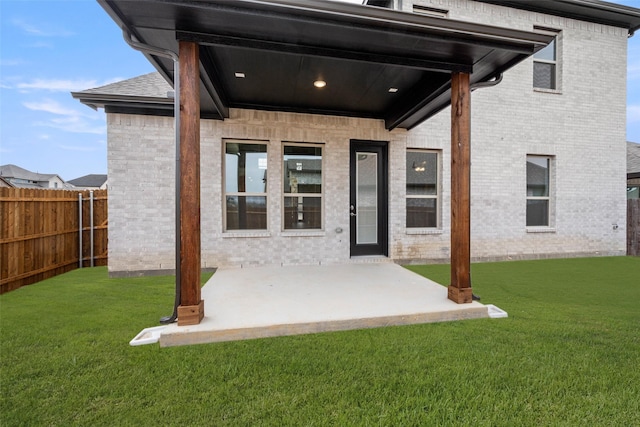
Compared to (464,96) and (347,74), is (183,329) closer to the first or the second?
(347,74)

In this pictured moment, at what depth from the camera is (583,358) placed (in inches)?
92.4

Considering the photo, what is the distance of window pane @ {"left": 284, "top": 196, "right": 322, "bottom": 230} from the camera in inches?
229

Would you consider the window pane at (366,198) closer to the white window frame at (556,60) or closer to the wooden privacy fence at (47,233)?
the white window frame at (556,60)

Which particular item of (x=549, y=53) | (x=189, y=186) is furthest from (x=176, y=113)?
(x=549, y=53)

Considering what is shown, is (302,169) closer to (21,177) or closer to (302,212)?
(302,212)

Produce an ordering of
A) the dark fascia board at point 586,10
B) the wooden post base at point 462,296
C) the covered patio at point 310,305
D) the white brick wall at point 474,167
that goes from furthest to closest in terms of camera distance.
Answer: the dark fascia board at point 586,10 < the white brick wall at point 474,167 < the wooden post base at point 462,296 < the covered patio at point 310,305

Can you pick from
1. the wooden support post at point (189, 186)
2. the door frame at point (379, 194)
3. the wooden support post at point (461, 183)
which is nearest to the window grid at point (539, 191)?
the door frame at point (379, 194)

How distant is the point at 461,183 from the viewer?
11.5 ft

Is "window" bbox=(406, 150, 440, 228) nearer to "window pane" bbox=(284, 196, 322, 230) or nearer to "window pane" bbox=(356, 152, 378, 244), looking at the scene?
"window pane" bbox=(356, 152, 378, 244)

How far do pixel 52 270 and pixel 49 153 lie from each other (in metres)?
50.0

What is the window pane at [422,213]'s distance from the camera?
6.31m

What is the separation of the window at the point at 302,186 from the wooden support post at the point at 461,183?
2880mm

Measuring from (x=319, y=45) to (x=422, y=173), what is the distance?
13.3ft

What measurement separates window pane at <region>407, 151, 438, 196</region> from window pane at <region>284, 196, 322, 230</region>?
6.60ft
